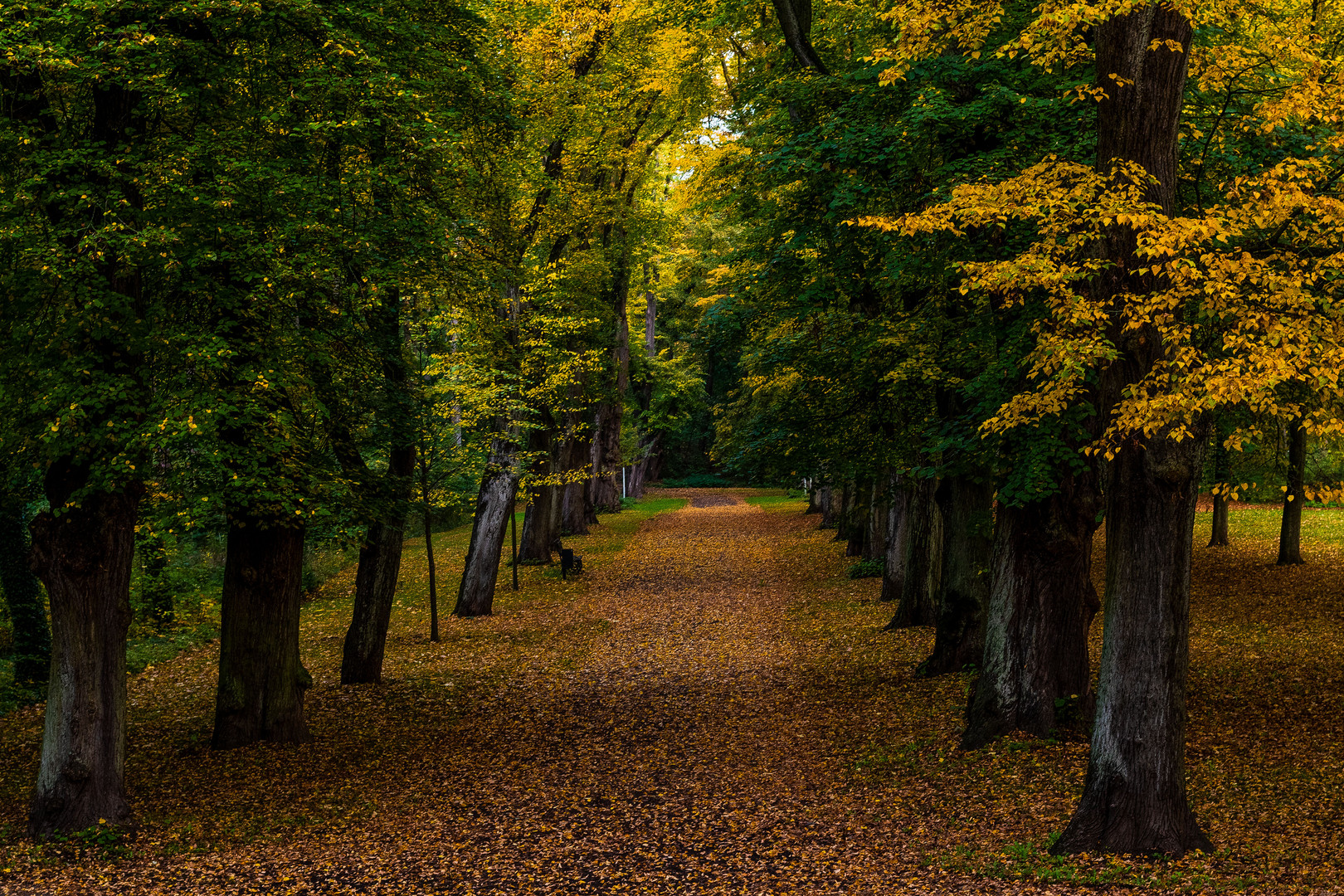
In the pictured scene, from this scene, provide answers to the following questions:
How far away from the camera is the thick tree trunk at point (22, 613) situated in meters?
13.2

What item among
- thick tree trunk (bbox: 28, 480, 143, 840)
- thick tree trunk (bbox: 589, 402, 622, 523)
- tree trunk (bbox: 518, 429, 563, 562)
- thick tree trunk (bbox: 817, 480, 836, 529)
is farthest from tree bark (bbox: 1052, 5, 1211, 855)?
thick tree trunk (bbox: 817, 480, 836, 529)

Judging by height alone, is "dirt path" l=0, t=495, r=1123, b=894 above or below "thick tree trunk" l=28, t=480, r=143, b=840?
below

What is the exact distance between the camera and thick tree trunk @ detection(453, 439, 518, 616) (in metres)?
19.5

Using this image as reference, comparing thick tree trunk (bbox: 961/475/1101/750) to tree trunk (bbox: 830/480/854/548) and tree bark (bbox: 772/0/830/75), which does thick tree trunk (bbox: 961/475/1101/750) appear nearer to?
tree bark (bbox: 772/0/830/75)

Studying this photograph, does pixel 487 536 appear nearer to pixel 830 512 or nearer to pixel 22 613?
pixel 22 613

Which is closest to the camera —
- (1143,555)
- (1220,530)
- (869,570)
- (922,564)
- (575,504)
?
(1143,555)

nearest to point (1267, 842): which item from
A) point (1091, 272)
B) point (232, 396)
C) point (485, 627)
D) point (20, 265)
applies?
point (1091, 272)

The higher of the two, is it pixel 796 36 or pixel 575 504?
pixel 796 36

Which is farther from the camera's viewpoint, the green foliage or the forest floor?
the green foliage

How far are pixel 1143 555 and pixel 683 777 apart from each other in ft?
17.6

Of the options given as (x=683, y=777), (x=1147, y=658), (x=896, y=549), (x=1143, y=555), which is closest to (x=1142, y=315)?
(x=1143, y=555)

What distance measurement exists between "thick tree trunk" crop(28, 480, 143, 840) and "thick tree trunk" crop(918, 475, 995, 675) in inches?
368

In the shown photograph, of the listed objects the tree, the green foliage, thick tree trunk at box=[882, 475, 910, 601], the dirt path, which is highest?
the tree

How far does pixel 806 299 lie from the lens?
11.3 m
